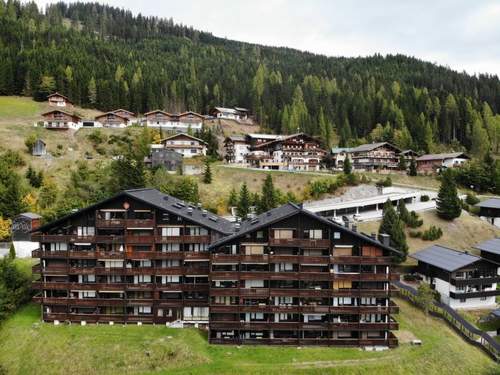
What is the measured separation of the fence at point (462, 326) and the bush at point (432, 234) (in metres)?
19.5

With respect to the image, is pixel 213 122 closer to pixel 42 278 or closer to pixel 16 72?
pixel 16 72

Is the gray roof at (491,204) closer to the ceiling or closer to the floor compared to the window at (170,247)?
closer to the ceiling

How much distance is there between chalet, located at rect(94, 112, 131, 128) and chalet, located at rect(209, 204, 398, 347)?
324 ft

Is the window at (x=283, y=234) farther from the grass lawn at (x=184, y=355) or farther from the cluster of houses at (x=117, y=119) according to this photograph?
the cluster of houses at (x=117, y=119)

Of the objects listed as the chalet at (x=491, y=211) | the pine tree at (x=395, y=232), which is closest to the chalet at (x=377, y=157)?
the chalet at (x=491, y=211)

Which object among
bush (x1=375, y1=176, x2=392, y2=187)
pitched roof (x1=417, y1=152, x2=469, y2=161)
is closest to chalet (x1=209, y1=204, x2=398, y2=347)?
→ bush (x1=375, y1=176, x2=392, y2=187)

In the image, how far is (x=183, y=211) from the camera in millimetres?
46906

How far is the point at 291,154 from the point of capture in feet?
375

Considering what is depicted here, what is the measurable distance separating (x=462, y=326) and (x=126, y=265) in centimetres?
4046

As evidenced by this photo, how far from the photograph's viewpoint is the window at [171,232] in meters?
44.8

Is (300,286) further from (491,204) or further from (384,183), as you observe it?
(384,183)

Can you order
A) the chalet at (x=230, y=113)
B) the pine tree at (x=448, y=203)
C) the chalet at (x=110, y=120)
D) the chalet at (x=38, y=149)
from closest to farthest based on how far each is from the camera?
the pine tree at (x=448, y=203) < the chalet at (x=38, y=149) < the chalet at (x=110, y=120) < the chalet at (x=230, y=113)

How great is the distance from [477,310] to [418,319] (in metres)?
12.6

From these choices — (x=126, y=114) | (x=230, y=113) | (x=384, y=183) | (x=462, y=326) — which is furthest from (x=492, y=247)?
(x=126, y=114)
